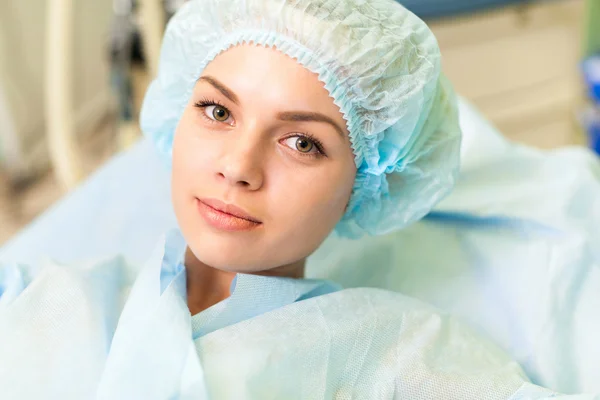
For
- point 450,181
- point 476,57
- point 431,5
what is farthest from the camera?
point 476,57

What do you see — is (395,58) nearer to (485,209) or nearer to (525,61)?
(485,209)

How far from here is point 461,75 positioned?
7.57 feet

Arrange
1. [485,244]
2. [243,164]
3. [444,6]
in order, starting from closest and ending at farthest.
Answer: [243,164] → [485,244] → [444,6]

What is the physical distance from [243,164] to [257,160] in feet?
0.08

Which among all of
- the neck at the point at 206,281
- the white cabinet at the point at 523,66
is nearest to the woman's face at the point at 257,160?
the neck at the point at 206,281

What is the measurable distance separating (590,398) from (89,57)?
2401mm

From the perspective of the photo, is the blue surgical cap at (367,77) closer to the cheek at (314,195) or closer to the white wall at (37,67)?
the cheek at (314,195)

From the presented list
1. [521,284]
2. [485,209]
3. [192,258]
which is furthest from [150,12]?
[521,284]

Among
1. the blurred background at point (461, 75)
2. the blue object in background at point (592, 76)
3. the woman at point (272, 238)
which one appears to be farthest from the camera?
the blurred background at point (461, 75)

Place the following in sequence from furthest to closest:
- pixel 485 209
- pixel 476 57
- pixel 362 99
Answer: pixel 476 57 → pixel 485 209 → pixel 362 99

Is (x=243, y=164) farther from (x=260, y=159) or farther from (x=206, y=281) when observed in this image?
(x=206, y=281)

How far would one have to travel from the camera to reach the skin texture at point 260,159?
78 centimetres

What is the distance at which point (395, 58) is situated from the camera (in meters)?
0.82

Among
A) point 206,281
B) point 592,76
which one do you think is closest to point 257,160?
point 206,281
